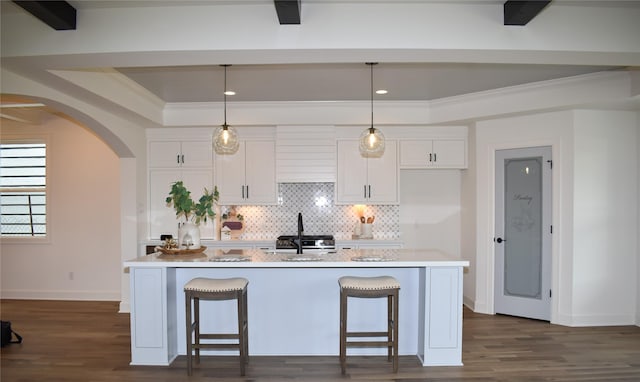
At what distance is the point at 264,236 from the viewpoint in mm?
5922

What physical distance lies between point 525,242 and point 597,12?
9.63ft

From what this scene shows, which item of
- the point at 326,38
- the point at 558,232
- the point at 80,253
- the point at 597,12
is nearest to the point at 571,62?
the point at 597,12

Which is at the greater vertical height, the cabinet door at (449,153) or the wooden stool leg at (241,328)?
the cabinet door at (449,153)

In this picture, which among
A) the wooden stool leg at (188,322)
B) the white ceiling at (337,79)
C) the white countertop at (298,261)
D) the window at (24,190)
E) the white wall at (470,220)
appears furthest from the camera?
the window at (24,190)

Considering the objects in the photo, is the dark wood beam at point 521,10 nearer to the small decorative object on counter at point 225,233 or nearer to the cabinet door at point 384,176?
the cabinet door at point 384,176

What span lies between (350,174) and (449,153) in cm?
142

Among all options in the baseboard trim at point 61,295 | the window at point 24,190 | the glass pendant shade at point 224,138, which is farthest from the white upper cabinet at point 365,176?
the window at point 24,190

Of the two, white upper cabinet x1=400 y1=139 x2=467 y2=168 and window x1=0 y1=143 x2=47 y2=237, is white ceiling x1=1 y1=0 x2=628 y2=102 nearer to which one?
white upper cabinet x1=400 y1=139 x2=467 y2=168

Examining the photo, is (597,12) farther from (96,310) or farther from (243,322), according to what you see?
(96,310)

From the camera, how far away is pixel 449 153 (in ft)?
18.3

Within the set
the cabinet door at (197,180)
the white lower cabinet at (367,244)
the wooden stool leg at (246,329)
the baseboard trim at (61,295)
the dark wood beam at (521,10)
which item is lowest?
the baseboard trim at (61,295)

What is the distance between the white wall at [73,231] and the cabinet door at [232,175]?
157 centimetres

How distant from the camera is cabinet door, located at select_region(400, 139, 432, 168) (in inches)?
221

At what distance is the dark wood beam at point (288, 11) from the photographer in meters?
2.45
